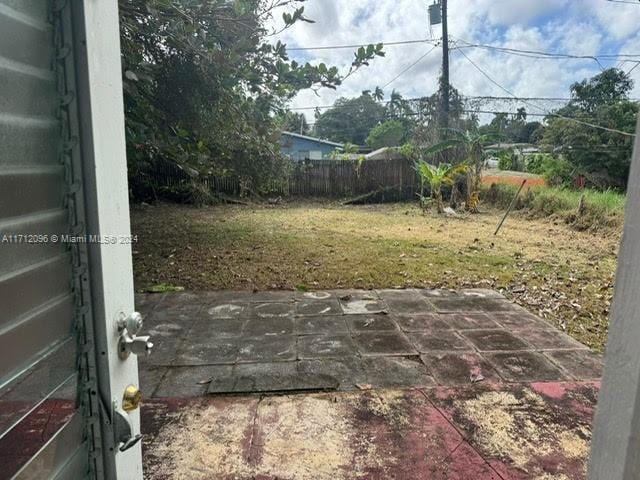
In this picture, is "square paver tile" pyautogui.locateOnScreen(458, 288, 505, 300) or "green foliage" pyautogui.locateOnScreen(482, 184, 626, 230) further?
"green foliage" pyautogui.locateOnScreen(482, 184, 626, 230)

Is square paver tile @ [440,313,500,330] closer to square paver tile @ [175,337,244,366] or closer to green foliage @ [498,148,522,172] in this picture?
square paver tile @ [175,337,244,366]

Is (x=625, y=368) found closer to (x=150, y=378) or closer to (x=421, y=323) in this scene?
(x=150, y=378)

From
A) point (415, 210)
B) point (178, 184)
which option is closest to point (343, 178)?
point (415, 210)

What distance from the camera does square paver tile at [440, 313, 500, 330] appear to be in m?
3.74

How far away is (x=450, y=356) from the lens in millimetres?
3148

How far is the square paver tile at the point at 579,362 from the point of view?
289cm

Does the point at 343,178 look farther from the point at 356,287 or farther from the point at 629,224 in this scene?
the point at 629,224

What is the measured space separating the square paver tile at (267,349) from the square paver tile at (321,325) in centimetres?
18

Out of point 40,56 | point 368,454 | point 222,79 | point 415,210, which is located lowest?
point 368,454

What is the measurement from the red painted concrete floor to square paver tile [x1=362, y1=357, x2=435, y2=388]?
0.31 ft

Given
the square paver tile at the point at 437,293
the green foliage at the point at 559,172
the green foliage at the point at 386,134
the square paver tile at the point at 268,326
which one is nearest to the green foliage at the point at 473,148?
the green foliage at the point at 559,172

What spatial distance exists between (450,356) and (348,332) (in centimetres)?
86

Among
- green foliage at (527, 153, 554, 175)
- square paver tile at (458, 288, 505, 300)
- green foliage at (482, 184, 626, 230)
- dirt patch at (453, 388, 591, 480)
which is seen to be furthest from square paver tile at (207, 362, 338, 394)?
green foliage at (527, 153, 554, 175)

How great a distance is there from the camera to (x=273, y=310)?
4.13 m
